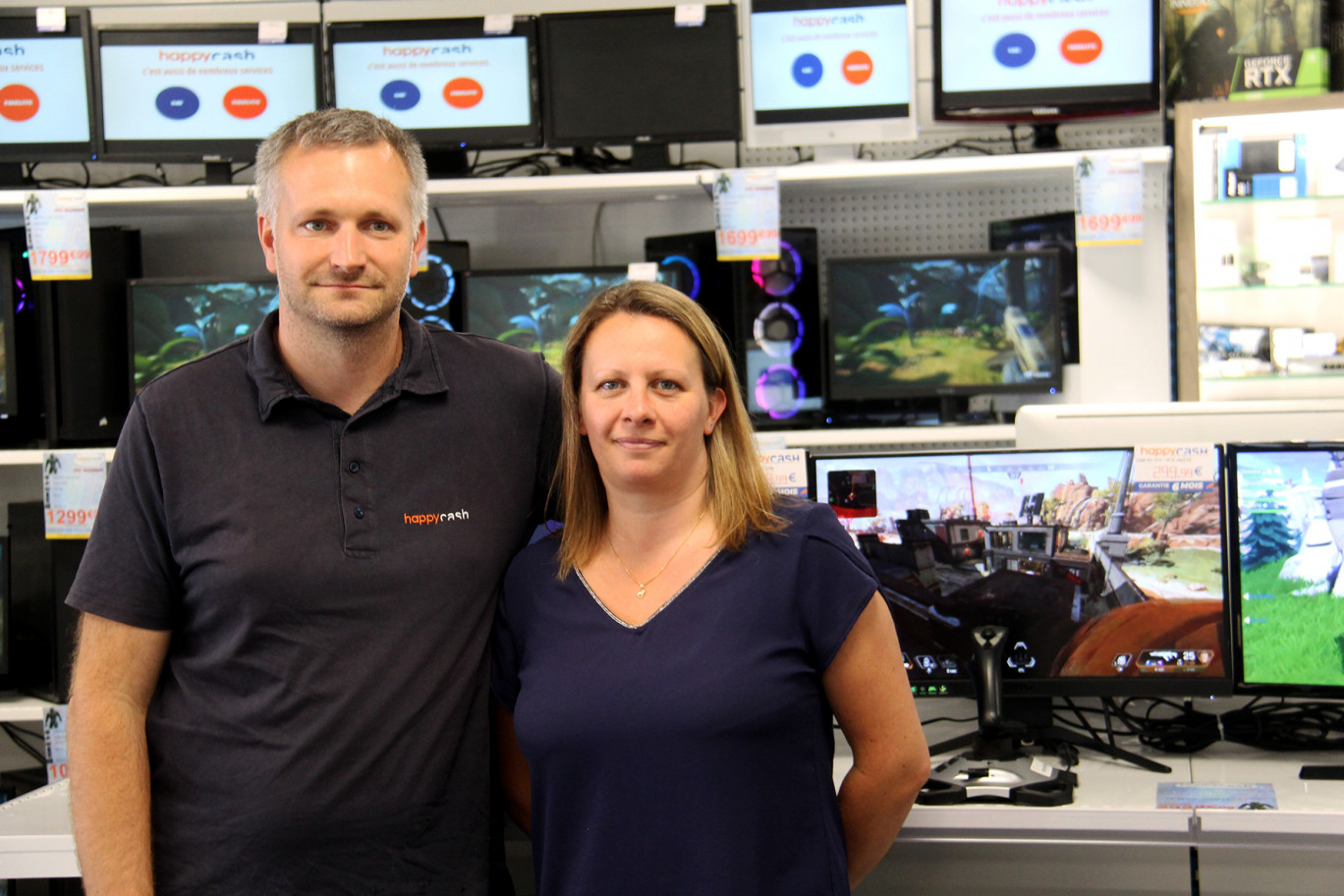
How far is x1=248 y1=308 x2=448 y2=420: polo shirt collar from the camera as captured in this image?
1334 mm

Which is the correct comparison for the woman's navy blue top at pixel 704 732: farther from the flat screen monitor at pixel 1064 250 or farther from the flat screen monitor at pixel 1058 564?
the flat screen monitor at pixel 1064 250

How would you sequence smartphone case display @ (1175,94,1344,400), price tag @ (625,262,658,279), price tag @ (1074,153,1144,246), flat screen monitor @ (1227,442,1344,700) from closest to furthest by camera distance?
flat screen monitor @ (1227,442,1344,700), price tag @ (1074,153,1144,246), price tag @ (625,262,658,279), smartphone case display @ (1175,94,1344,400)

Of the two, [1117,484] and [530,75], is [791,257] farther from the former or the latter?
[1117,484]

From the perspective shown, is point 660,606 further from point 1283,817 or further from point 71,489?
point 71,489

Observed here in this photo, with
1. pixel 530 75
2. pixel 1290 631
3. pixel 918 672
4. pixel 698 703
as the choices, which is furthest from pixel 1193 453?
pixel 530 75

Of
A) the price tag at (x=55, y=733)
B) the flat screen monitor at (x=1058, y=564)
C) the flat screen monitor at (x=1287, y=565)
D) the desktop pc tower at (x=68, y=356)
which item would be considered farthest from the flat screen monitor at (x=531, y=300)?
the flat screen monitor at (x=1287, y=565)

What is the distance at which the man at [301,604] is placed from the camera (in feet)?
4.22

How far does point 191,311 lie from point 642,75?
1175mm

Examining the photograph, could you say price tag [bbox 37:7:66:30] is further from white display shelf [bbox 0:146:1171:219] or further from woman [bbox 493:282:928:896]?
woman [bbox 493:282:928:896]

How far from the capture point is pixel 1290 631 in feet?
5.82

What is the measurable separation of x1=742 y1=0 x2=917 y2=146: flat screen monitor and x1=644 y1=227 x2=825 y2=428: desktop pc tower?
271 mm

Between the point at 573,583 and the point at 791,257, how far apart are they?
166 cm

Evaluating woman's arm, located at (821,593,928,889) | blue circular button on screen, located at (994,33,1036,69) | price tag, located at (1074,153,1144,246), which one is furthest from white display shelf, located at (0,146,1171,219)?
woman's arm, located at (821,593,928,889)

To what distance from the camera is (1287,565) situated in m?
1.77
